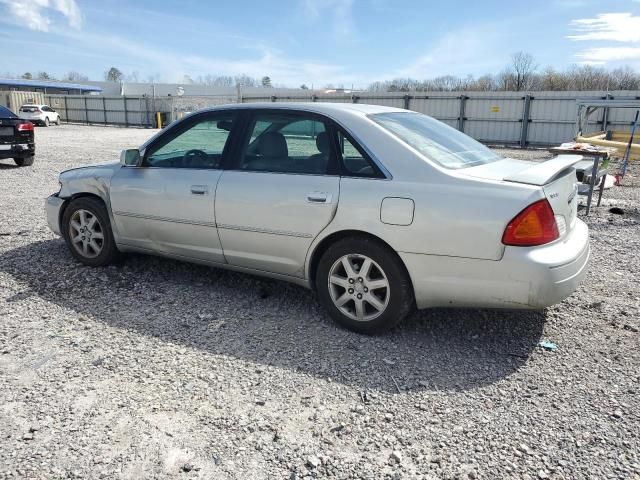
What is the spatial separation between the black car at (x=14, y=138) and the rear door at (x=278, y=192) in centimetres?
1127

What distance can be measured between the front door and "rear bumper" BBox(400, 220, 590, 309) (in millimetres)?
1735

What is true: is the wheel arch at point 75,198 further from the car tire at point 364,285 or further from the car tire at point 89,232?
the car tire at point 364,285

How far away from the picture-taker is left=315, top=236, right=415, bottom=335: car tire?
11.7ft

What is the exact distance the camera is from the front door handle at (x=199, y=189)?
167 inches

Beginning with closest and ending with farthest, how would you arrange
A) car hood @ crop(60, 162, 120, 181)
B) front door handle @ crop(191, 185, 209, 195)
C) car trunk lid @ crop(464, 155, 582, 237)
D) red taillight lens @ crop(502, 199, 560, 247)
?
red taillight lens @ crop(502, 199, 560, 247)
car trunk lid @ crop(464, 155, 582, 237)
front door handle @ crop(191, 185, 209, 195)
car hood @ crop(60, 162, 120, 181)

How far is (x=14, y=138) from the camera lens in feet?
42.8

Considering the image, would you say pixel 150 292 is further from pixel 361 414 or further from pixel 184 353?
pixel 361 414

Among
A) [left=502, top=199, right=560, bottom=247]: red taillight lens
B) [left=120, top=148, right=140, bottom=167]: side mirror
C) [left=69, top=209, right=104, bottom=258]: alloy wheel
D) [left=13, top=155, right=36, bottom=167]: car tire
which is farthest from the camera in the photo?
[left=13, top=155, right=36, bottom=167]: car tire

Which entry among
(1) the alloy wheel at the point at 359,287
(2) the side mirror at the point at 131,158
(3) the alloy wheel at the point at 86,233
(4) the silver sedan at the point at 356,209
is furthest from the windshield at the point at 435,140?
(3) the alloy wheel at the point at 86,233

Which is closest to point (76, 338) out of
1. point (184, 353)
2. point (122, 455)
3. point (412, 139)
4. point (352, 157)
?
point (184, 353)

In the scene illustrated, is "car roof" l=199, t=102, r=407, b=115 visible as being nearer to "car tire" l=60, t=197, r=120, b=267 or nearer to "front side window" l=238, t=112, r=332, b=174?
"front side window" l=238, t=112, r=332, b=174

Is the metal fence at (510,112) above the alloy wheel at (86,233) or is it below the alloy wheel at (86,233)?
above

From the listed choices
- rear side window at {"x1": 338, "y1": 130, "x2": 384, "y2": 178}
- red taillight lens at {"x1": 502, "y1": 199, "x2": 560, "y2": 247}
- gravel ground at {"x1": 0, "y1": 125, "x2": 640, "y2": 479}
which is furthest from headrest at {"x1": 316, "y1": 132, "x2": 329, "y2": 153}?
red taillight lens at {"x1": 502, "y1": 199, "x2": 560, "y2": 247}

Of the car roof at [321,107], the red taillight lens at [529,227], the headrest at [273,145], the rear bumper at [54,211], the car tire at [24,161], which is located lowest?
the car tire at [24,161]
